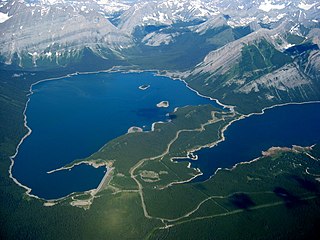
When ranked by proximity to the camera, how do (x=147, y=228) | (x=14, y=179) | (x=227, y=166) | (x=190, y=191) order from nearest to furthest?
(x=147, y=228) → (x=190, y=191) → (x=14, y=179) → (x=227, y=166)

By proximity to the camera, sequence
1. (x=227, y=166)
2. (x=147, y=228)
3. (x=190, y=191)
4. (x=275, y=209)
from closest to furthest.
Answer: (x=147, y=228), (x=275, y=209), (x=190, y=191), (x=227, y=166)

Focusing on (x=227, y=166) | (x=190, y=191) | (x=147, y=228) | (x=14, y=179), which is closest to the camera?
(x=147, y=228)

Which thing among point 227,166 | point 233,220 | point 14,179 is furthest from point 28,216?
point 227,166

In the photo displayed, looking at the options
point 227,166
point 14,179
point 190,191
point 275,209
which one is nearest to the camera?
point 275,209

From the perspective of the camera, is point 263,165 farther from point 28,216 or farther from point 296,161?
point 28,216

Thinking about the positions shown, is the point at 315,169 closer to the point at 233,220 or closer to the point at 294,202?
the point at 294,202

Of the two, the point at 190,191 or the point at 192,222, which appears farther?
the point at 190,191

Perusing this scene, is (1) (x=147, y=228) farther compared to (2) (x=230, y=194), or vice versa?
(2) (x=230, y=194)

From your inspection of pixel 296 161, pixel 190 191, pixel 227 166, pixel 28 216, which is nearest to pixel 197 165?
pixel 227 166

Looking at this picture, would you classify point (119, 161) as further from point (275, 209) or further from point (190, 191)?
point (275, 209)
